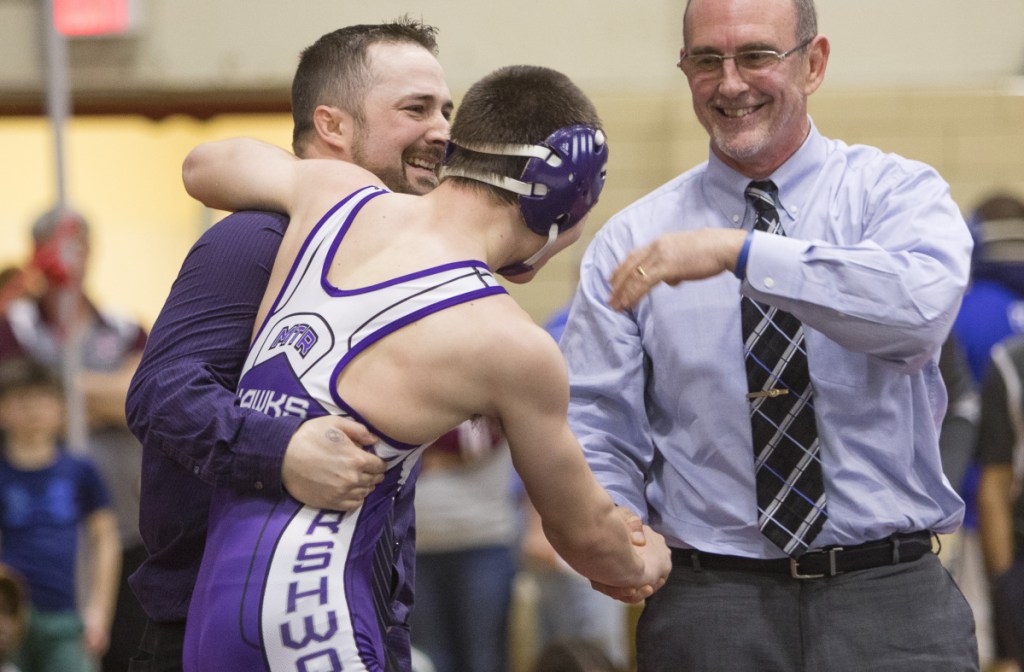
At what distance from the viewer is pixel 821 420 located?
3.23 metres

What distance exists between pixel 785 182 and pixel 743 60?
288 millimetres

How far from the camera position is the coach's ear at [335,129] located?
338 centimetres

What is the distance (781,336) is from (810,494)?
349 millimetres

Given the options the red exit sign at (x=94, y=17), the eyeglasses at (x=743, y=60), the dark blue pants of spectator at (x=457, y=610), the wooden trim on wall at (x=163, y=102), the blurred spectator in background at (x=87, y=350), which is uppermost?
the eyeglasses at (x=743, y=60)

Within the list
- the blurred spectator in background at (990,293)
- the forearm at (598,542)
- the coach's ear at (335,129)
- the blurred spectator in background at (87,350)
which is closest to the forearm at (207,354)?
the coach's ear at (335,129)

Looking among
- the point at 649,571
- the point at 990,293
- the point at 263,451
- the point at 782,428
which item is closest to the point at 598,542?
the point at 649,571

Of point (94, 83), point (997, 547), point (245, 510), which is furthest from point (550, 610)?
point (94, 83)

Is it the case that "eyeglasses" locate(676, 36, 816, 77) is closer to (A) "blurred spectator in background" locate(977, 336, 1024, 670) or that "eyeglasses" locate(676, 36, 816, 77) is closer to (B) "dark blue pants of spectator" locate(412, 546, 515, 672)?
(A) "blurred spectator in background" locate(977, 336, 1024, 670)

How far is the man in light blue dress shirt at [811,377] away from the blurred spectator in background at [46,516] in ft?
10.9

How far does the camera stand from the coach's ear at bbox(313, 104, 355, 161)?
3383mm

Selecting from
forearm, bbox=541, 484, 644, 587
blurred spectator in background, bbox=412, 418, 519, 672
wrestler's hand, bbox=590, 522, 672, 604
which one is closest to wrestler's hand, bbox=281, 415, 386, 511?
forearm, bbox=541, 484, 644, 587

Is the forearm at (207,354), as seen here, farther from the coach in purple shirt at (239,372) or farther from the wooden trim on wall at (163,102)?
the wooden trim on wall at (163,102)

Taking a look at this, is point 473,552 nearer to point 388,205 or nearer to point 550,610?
point 550,610

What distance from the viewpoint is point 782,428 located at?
3.25 meters
